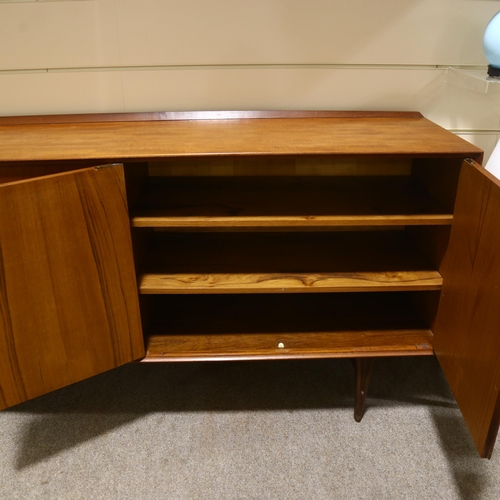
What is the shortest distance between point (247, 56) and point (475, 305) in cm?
78

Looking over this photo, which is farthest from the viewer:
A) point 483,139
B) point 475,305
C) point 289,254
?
point 483,139

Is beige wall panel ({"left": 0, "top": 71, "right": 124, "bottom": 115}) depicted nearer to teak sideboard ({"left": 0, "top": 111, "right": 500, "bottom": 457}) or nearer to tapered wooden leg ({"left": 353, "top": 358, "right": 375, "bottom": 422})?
teak sideboard ({"left": 0, "top": 111, "right": 500, "bottom": 457})

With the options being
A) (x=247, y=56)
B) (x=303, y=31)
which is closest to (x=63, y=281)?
(x=247, y=56)

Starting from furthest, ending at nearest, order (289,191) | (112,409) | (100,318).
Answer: (112,409) → (289,191) → (100,318)

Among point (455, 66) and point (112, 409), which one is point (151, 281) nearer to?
point (112, 409)

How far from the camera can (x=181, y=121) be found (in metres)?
1.21

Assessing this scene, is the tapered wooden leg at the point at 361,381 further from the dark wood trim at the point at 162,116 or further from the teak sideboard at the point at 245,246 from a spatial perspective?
the dark wood trim at the point at 162,116

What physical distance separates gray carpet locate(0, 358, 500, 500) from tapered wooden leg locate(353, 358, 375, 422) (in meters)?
0.04

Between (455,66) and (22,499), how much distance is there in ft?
4.64

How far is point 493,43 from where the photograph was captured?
1.05 meters

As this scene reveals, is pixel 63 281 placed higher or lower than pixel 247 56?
lower

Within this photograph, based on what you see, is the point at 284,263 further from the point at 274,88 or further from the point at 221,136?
the point at 274,88

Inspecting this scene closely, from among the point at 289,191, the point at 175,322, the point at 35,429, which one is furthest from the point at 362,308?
the point at 35,429

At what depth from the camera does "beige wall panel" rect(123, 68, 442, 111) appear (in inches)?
47.6
